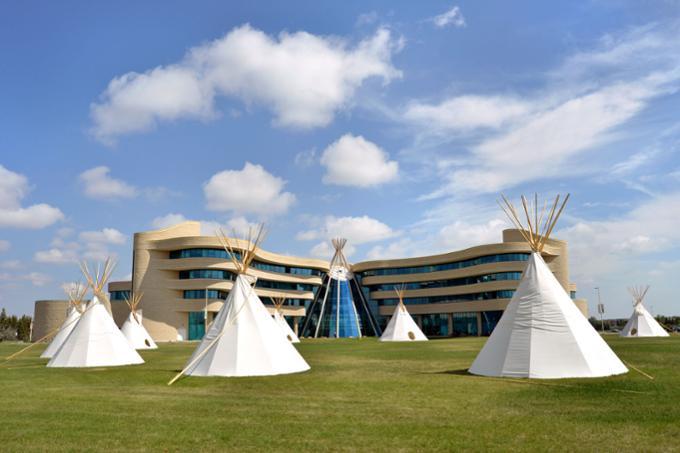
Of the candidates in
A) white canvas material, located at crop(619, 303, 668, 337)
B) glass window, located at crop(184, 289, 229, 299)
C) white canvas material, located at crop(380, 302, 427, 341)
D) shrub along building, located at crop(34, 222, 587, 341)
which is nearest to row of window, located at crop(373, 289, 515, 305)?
shrub along building, located at crop(34, 222, 587, 341)

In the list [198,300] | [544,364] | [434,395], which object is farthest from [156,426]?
[198,300]

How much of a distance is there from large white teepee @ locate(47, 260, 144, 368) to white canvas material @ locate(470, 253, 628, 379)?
53.9 ft

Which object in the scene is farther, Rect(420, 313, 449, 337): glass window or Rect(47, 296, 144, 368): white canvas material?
Rect(420, 313, 449, 337): glass window

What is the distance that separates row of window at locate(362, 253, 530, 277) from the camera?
72750 mm

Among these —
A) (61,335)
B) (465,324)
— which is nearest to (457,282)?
(465,324)

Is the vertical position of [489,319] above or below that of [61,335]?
above

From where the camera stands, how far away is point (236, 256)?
2704 inches

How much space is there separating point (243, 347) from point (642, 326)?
44852 millimetres

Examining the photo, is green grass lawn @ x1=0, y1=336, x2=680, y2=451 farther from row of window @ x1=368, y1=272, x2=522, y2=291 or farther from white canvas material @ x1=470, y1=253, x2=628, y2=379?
row of window @ x1=368, y1=272, x2=522, y2=291

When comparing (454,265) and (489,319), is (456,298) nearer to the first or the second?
(454,265)

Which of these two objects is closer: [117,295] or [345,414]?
[345,414]

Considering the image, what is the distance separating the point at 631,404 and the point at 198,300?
63484mm

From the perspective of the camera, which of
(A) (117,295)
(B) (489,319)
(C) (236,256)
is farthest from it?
(A) (117,295)

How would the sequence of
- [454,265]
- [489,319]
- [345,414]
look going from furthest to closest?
[454,265], [489,319], [345,414]
